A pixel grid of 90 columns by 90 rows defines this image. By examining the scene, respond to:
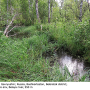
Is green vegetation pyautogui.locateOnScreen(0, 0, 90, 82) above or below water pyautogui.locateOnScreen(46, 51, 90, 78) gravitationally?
above

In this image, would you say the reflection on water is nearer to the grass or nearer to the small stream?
the small stream

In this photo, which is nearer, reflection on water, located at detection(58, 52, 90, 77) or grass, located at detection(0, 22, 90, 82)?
grass, located at detection(0, 22, 90, 82)

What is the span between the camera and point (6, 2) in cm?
1517

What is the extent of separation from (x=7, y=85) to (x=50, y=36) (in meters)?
4.71

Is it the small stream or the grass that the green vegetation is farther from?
the small stream

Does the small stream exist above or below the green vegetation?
below

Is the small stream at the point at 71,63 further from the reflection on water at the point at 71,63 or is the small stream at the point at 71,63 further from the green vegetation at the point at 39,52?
the green vegetation at the point at 39,52

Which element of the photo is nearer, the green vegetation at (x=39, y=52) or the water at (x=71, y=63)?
the green vegetation at (x=39, y=52)

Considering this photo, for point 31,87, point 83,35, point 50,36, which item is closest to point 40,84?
point 31,87

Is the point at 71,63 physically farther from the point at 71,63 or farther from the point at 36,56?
the point at 36,56

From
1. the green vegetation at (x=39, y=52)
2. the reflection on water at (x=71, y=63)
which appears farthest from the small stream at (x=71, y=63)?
the green vegetation at (x=39, y=52)

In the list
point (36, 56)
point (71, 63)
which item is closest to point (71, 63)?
point (71, 63)

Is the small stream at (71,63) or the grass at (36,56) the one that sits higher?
the grass at (36,56)

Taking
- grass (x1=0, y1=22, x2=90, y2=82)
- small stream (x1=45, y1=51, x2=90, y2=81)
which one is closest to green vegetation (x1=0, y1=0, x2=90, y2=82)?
grass (x1=0, y1=22, x2=90, y2=82)
